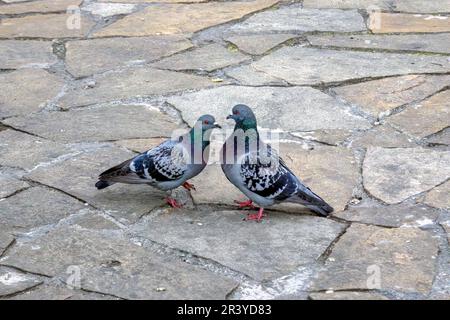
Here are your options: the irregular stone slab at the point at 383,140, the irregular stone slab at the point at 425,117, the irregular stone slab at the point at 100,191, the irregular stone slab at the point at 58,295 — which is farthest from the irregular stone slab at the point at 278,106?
the irregular stone slab at the point at 58,295

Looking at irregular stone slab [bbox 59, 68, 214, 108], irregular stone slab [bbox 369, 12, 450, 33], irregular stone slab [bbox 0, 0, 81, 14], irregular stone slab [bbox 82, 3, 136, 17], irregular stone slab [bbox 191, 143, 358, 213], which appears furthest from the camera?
irregular stone slab [bbox 0, 0, 81, 14]

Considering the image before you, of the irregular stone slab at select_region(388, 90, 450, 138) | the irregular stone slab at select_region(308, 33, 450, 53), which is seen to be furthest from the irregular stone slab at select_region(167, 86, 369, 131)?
the irregular stone slab at select_region(308, 33, 450, 53)

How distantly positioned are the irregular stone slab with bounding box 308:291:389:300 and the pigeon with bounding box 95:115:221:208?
1085mm

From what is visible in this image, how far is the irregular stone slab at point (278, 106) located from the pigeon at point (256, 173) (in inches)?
45.7

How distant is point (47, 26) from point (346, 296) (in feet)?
15.6

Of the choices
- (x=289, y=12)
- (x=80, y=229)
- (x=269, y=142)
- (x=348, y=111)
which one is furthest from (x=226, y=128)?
(x=289, y=12)

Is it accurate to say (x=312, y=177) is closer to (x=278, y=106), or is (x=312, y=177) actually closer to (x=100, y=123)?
(x=278, y=106)

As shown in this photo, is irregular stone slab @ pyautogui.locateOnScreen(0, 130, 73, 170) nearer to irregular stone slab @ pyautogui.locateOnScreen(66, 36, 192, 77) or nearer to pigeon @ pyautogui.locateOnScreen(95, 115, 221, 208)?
pigeon @ pyautogui.locateOnScreen(95, 115, 221, 208)

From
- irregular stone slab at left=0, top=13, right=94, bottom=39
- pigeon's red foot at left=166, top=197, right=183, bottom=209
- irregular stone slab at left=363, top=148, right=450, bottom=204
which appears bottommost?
pigeon's red foot at left=166, top=197, right=183, bottom=209

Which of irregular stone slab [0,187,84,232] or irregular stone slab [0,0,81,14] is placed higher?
irregular stone slab [0,0,81,14]

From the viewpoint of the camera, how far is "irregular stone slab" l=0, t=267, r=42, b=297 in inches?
154

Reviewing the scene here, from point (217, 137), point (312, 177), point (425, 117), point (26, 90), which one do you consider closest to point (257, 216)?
point (312, 177)

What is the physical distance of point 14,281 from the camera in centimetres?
398

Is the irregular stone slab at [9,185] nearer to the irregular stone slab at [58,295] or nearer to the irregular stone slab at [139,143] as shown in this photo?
the irregular stone slab at [139,143]
